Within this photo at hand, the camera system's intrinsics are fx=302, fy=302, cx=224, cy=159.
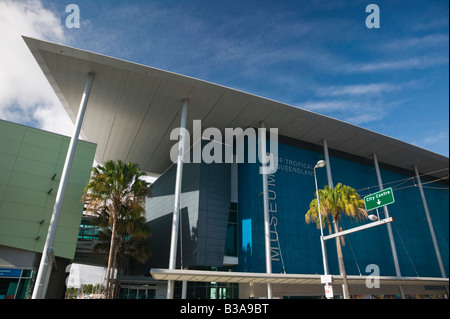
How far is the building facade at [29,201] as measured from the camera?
64.8 ft

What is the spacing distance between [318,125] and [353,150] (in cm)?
831

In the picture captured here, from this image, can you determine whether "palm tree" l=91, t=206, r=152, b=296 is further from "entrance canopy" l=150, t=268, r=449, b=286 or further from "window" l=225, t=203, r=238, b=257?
"window" l=225, t=203, r=238, b=257

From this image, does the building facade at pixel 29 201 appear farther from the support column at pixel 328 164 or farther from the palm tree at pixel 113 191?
the support column at pixel 328 164

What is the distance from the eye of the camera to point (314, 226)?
3091cm

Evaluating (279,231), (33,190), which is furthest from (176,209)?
(279,231)

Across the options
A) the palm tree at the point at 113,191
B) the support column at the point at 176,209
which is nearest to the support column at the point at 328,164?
the support column at the point at 176,209

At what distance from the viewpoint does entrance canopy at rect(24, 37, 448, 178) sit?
2370 cm

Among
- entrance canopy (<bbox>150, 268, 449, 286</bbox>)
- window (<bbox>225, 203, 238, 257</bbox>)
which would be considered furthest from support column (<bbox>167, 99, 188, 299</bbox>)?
window (<bbox>225, 203, 238, 257</bbox>)

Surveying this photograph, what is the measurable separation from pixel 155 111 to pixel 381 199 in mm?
21302

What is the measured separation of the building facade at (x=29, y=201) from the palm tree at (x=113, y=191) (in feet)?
4.45

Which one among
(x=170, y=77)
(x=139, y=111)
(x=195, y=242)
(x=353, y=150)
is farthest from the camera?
(x=353, y=150)

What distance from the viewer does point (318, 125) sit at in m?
32.3
